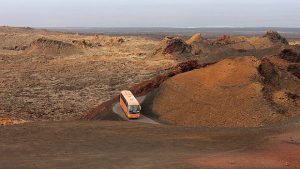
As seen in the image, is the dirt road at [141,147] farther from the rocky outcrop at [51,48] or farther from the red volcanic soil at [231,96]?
the rocky outcrop at [51,48]

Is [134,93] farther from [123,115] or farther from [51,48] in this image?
[51,48]

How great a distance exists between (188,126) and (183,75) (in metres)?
7.70

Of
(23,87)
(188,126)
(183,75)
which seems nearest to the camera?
(188,126)

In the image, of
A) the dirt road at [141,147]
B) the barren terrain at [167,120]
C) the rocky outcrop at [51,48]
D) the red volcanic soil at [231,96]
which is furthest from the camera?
the rocky outcrop at [51,48]

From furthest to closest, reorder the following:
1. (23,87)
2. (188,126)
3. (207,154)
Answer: (23,87) < (188,126) < (207,154)

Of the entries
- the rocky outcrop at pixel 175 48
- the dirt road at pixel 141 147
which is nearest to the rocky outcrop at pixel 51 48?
the rocky outcrop at pixel 175 48

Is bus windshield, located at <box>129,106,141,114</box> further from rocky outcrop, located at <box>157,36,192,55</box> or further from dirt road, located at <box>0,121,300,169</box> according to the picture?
rocky outcrop, located at <box>157,36,192,55</box>

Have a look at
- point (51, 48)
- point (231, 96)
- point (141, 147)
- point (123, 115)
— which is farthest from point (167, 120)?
point (51, 48)

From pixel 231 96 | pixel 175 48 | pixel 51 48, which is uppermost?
pixel 231 96

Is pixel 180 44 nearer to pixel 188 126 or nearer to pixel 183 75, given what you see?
pixel 183 75

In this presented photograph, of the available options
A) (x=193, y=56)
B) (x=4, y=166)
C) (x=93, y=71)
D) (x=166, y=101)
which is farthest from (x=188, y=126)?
(x=193, y=56)

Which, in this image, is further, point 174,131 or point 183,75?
point 183,75

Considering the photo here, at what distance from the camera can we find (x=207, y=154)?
17.9 m

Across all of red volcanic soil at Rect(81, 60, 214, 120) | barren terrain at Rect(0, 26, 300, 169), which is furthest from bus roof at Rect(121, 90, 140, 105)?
red volcanic soil at Rect(81, 60, 214, 120)
